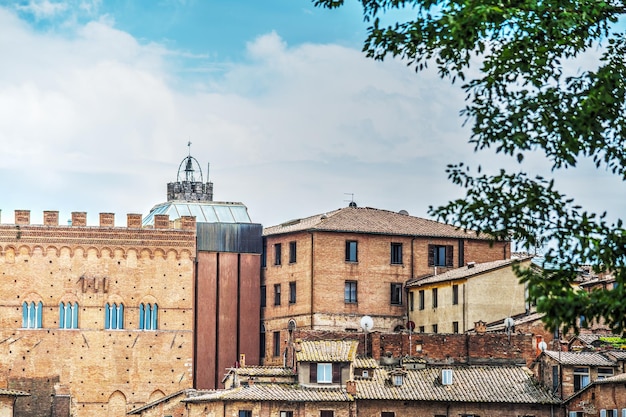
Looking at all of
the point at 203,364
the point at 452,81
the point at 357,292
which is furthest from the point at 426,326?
the point at 452,81

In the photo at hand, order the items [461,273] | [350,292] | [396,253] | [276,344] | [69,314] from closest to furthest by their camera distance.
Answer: [461,273], [69,314], [350,292], [276,344], [396,253]

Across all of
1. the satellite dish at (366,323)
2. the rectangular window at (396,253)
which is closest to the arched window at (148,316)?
the satellite dish at (366,323)

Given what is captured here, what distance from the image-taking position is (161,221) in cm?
7700

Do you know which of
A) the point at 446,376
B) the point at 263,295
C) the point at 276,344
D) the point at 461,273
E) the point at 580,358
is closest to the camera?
the point at 580,358

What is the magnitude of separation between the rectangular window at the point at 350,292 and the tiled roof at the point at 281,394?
10.9 meters

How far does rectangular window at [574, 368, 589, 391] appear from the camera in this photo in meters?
64.1

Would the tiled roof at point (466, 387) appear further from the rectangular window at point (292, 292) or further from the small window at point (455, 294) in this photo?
the rectangular window at point (292, 292)

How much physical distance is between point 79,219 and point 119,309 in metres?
4.91

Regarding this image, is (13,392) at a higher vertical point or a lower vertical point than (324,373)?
lower

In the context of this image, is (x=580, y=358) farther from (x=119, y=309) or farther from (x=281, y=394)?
(x=119, y=309)

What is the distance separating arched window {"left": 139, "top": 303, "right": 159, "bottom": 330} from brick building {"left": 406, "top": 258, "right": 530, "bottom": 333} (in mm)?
12637

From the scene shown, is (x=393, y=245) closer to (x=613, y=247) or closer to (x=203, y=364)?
(x=203, y=364)

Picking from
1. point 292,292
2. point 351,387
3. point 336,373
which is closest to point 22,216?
point 292,292

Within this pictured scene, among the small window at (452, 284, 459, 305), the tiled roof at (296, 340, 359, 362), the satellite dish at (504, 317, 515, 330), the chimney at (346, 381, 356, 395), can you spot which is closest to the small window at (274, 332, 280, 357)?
the tiled roof at (296, 340, 359, 362)
